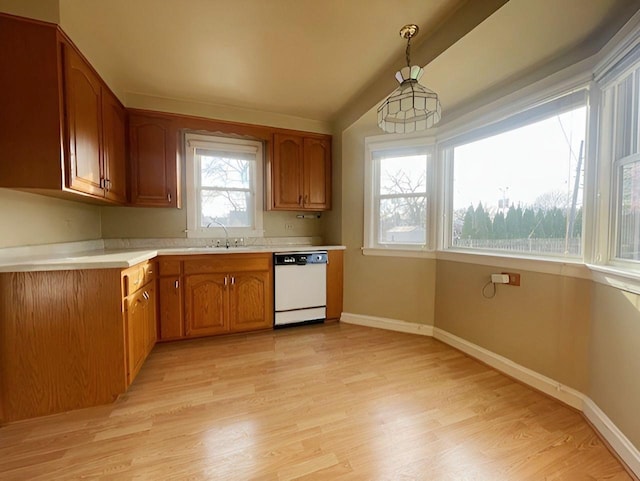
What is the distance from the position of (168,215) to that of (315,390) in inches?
96.6

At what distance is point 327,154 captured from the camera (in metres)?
3.45

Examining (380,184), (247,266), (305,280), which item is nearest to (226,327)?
(247,266)

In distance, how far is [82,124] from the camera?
6.02 feet

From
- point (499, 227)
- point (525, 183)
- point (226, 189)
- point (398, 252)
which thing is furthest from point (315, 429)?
point (226, 189)

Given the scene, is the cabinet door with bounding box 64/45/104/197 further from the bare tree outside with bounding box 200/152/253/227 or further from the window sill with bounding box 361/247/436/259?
the window sill with bounding box 361/247/436/259

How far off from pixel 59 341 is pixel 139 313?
0.48 meters

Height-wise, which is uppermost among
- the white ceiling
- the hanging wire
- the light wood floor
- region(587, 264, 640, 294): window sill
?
the white ceiling

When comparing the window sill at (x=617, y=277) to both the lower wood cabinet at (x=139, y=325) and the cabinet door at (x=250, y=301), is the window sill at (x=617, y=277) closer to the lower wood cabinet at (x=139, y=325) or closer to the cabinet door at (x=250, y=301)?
the cabinet door at (x=250, y=301)

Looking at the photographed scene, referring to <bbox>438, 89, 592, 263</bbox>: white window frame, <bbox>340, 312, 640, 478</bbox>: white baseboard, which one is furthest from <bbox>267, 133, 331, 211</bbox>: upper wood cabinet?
<bbox>340, 312, 640, 478</bbox>: white baseboard

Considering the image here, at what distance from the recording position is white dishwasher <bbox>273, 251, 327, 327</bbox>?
298cm

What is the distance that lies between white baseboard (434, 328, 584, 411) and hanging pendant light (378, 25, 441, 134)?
1876 mm

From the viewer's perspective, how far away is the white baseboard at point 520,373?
67.7 inches

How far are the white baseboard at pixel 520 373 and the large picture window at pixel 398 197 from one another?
3.23 ft

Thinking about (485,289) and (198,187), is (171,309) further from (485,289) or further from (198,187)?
(485,289)
